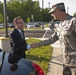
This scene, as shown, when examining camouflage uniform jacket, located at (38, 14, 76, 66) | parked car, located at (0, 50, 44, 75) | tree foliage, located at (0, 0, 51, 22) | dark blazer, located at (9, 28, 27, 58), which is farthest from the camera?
tree foliage, located at (0, 0, 51, 22)

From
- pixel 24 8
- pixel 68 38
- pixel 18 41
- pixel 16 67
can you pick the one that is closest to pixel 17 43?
pixel 18 41

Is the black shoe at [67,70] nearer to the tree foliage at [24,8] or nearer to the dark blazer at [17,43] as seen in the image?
the dark blazer at [17,43]

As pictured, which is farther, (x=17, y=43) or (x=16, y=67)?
(x=17, y=43)

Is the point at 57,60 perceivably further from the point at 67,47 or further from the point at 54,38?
the point at 67,47

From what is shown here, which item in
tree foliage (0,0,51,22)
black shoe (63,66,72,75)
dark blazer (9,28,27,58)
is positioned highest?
tree foliage (0,0,51,22)

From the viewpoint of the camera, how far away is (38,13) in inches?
2936

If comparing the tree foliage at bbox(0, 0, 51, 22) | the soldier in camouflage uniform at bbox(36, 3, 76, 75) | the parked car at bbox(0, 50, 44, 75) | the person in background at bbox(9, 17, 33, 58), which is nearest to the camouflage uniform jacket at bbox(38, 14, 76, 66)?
the soldier in camouflage uniform at bbox(36, 3, 76, 75)

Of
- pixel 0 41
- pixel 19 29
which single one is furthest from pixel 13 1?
pixel 19 29

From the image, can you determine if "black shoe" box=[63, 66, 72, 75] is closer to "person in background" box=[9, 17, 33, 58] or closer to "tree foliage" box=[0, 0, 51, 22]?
"person in background" box=[9, 17, 33, 58]

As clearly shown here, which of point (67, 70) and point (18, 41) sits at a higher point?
point (18, 41)

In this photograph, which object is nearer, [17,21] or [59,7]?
[59,7]

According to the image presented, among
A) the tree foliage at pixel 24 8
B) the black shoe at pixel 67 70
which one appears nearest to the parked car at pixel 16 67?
the black shoe at pixel 67 70

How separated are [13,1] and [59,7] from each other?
7250 centimetres

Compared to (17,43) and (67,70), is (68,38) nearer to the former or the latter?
(67,70)
